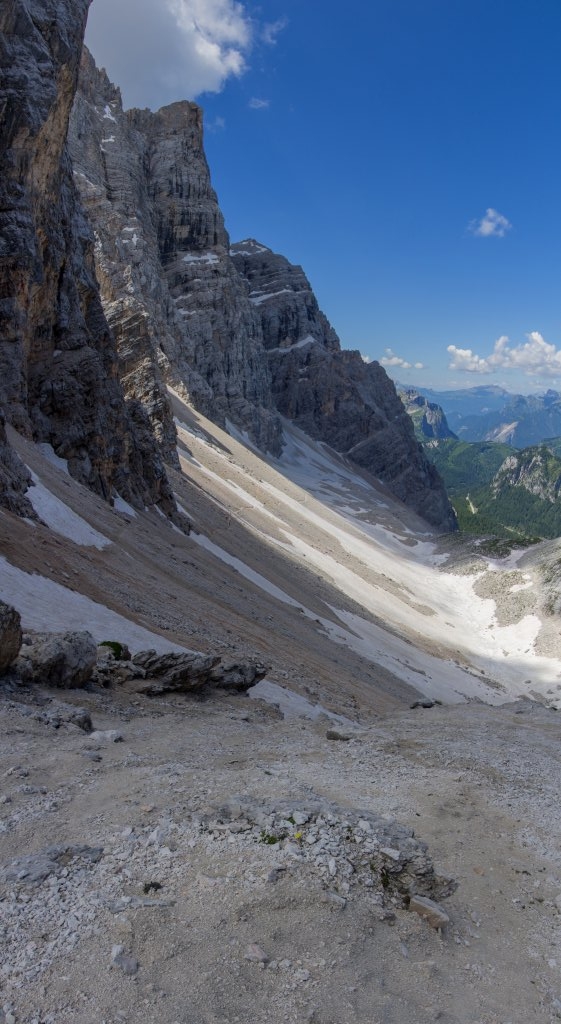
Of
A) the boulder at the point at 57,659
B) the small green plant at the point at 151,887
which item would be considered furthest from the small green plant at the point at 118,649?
the small green plant at the point at 151,887

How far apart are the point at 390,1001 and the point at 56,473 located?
94.8 feet

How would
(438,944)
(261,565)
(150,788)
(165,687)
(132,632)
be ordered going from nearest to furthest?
(438,944) → (150,788) → (165,687) → (132,632) → (261,565)

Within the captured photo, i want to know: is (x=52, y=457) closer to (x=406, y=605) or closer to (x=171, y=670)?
(x=171, y=670)

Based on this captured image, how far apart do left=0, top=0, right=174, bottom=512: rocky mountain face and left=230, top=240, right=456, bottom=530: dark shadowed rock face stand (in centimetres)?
12777

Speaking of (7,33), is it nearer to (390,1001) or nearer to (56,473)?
(56,473)

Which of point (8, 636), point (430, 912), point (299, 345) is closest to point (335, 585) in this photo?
point (8, 636)

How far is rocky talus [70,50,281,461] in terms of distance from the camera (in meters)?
98.4

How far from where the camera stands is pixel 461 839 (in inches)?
380

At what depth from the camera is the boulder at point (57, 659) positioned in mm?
12898

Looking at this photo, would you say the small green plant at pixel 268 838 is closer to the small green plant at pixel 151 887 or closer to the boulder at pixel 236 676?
the small green plant at pixel 151 887

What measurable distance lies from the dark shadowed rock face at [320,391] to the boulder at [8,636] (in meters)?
159

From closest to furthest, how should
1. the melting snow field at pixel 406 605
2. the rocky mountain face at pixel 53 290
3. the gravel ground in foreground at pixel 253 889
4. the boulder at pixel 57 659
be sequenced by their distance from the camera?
1. the gravel ground in foreground at pixel 253 889
2. the boulder at pixel 57 659
3. the rocky mountain face at pixel 53 290
4. the melting snow field at pixel 406 605

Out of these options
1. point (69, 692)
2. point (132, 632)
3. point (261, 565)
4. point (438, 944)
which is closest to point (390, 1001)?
point (438, 944)

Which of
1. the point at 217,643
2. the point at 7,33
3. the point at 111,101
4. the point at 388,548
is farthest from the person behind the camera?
the point at 111,101
